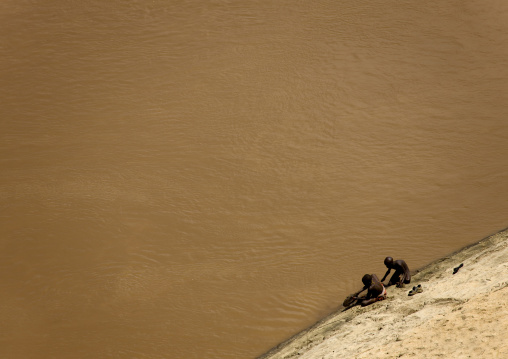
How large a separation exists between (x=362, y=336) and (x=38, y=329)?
167 inches

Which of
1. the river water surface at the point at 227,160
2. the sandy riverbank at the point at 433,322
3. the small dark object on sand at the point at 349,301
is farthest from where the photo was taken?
the river water surface at the point at 227,160

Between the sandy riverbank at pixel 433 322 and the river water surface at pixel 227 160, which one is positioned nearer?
the sandy riverbank at pixel 433 322

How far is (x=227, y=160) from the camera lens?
9.51 meters

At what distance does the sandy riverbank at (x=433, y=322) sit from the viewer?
4.35 metres

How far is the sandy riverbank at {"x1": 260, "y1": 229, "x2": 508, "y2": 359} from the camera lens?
4.35 m

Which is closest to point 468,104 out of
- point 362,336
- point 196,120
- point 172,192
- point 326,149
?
point 326,149

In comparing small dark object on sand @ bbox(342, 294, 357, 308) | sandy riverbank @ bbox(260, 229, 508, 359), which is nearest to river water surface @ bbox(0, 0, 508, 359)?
small dark object on sand @ bbox(342, 294, 357, 308)

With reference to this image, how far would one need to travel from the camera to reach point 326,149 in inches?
380

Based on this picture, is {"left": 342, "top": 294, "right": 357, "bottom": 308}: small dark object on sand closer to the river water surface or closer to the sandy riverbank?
the sandy riverbank

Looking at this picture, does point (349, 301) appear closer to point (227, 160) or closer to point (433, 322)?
point (433, 322)

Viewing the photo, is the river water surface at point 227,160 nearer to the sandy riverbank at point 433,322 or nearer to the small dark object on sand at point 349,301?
the small dark object on sand at point 349,301

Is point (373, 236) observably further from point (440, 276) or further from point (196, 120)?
point (196, 120)

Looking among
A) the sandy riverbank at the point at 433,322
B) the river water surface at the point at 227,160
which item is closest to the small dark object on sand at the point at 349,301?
the sandy riverbank at the point at 433,322

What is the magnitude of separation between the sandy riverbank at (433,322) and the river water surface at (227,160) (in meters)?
0.84
